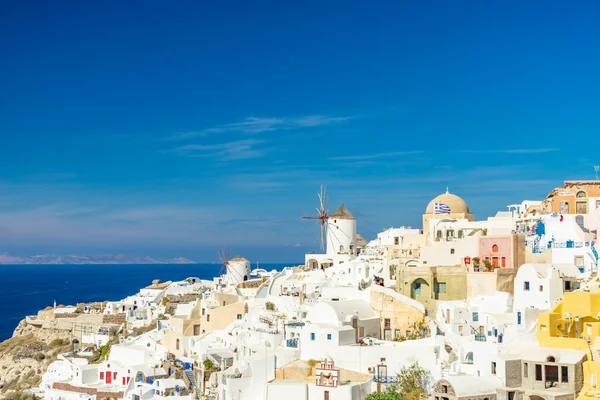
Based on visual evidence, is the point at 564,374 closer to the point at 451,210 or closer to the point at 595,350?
the point at 595,350

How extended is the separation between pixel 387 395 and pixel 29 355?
35193 mm

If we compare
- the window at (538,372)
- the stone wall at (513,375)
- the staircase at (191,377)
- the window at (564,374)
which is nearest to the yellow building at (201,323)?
the staircase at (191,377)

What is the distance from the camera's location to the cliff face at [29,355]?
51188mm

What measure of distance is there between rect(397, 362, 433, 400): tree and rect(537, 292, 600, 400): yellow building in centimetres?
500

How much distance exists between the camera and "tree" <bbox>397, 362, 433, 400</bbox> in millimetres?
29688

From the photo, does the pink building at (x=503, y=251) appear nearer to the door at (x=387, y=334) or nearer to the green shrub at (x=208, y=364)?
the door at (x=387, y=334)

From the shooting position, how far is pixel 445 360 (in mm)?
30578

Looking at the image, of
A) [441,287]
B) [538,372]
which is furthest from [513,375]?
[441,287]

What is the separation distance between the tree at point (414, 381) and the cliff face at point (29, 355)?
95.2 ft

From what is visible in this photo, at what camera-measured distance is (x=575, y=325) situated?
27828mm

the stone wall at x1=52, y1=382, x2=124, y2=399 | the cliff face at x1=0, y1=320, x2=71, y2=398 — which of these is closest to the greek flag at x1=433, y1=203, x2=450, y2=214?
the stone wall at x1=52, y1=382, x2=124, y2=399

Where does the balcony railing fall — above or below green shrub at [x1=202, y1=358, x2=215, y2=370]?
above

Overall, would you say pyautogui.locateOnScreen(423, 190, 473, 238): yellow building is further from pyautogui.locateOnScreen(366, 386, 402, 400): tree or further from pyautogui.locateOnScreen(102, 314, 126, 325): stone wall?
pyautogui.locateOnScreen(102, 314, 126, 325): stone wall

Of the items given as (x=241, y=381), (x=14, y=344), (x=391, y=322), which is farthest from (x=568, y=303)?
(x=14, y=344)
